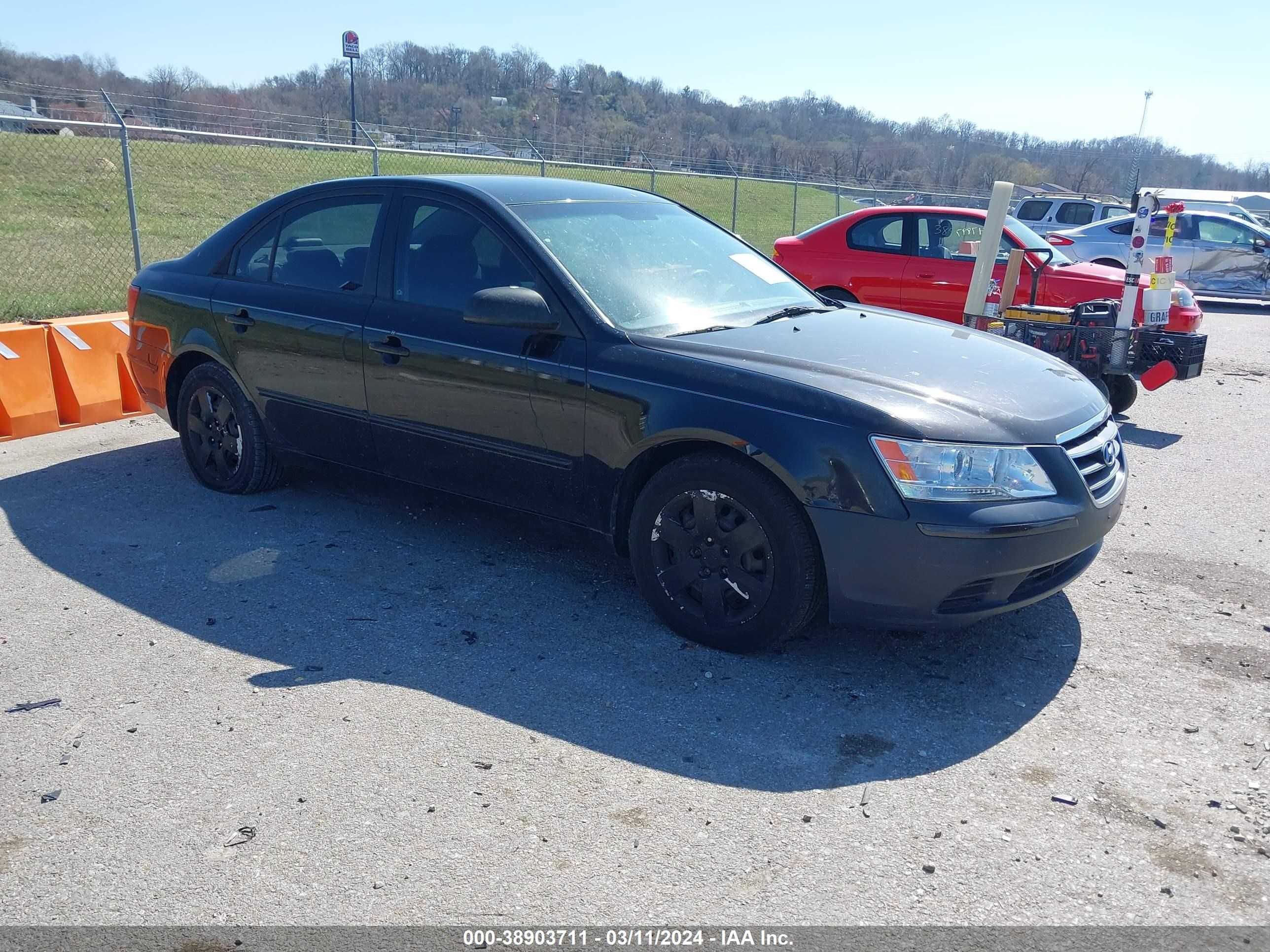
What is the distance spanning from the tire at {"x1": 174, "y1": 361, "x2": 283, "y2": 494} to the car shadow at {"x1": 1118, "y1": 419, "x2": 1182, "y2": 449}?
235 inches

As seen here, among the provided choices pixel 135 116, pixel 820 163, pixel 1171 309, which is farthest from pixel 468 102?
pixel 1171 309

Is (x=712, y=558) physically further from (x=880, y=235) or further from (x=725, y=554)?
(x=880, y=235)

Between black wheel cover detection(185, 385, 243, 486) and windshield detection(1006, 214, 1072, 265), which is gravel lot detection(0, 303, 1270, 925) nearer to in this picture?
black wheel cover detection(185, 385, 243, 486)

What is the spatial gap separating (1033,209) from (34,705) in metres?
21.0

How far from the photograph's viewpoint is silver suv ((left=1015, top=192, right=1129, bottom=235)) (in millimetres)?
19484

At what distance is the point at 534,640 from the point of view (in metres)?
4.04

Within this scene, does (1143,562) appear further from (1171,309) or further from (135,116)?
(135,116)

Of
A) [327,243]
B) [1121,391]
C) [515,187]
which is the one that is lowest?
[1121,391]

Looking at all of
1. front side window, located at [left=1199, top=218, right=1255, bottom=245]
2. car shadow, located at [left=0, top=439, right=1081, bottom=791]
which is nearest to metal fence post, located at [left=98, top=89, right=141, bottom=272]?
car shadow, located at [left=0, top=439, right=1081, bottom=791]

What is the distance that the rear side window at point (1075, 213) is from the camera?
19766 mm

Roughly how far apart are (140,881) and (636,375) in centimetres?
234

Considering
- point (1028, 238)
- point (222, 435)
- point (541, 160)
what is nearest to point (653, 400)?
point (222, 435)

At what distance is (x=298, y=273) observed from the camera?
5227 millimetres

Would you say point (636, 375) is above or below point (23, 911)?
above
